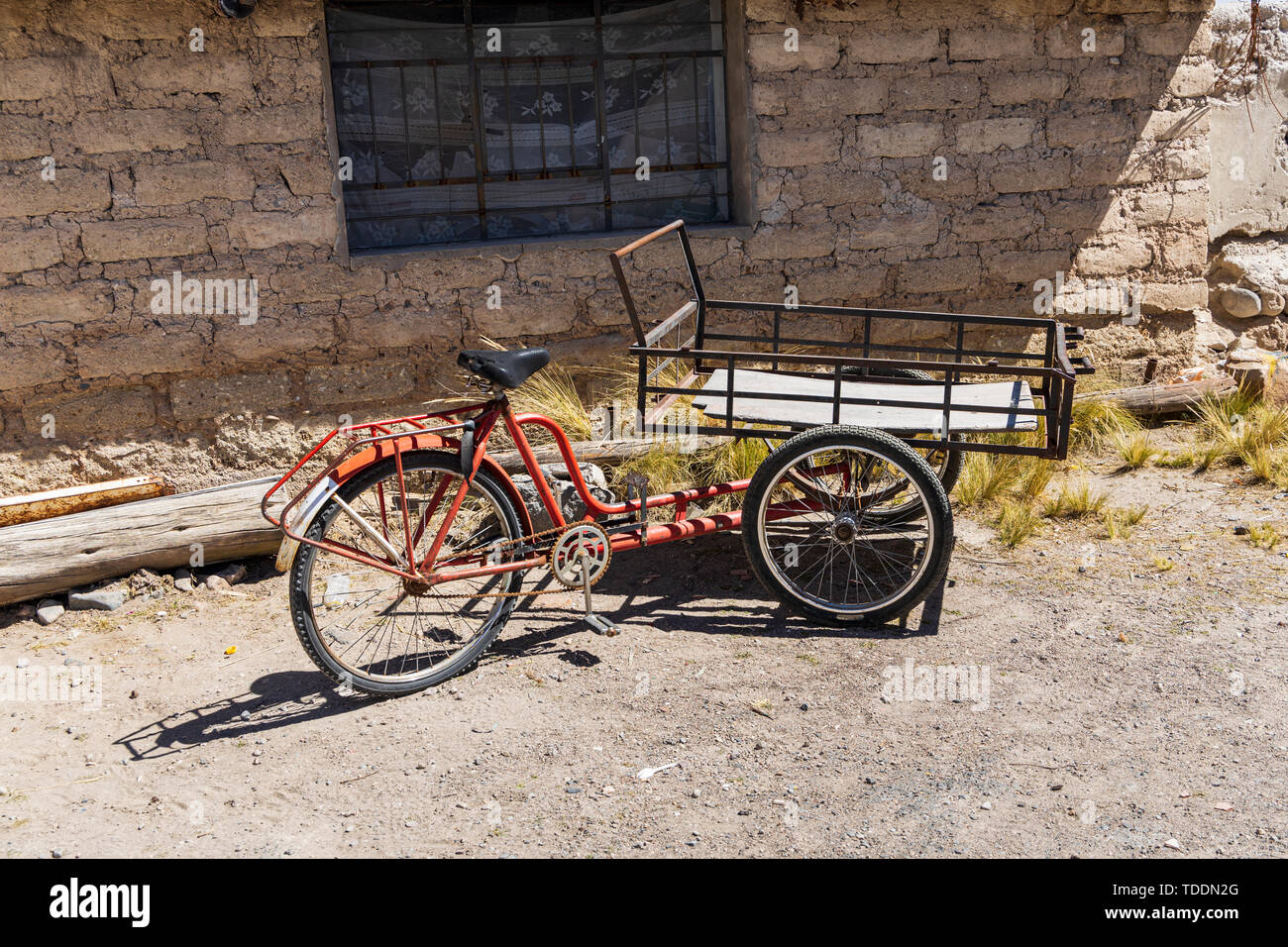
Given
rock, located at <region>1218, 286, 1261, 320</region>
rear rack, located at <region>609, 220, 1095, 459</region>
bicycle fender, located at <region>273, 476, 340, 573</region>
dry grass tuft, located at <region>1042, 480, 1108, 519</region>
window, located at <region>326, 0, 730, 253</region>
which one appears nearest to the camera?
bicycle fender, located at <region>273, 476, 340, 573</region>

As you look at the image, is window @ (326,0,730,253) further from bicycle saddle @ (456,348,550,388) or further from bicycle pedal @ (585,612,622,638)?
bicycle pedal @ (585,612,622,638)

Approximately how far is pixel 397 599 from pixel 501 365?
961mm

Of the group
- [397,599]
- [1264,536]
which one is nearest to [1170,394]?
[1264,536]

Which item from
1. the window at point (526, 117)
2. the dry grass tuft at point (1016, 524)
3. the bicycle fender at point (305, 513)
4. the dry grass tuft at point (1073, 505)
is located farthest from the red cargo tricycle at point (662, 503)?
the window at point (526, 117)

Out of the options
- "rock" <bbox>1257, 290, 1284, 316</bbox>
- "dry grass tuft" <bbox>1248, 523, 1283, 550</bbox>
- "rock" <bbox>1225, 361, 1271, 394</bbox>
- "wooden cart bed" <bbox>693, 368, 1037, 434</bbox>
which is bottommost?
"dry grass tuft" <bbox>1248, 523, 1283, 550</bbox>

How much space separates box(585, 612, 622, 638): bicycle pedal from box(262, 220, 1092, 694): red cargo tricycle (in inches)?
0.7

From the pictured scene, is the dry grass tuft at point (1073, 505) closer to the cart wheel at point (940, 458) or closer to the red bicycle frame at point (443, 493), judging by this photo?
the cart wheel at point (940, 458)

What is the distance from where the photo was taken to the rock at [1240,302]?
712cm

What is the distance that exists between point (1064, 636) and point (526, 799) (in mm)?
2177

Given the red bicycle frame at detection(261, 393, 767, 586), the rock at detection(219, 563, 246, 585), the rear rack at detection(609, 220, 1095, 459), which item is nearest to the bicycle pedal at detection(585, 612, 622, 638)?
the red bicycle frame at detection(261, 393, 767, 586)

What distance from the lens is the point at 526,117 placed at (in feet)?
20.5

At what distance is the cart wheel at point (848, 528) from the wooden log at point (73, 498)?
2864 millimetres

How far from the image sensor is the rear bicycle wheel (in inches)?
154

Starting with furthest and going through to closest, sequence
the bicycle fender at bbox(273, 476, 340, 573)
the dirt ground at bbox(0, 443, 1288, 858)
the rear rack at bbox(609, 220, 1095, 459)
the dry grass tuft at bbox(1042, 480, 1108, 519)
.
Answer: the dry grass tuft at bbox(1042, 480, 1108, 519) → the rear rack at bbox(609, 220, 1095, 459) → the bicycle fender at bbox(273, 476, 340, 573) → the dirt ground at bbox(0, 443, 1288, 858)
